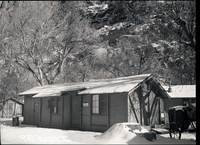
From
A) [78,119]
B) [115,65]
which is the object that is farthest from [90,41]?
[78,119]

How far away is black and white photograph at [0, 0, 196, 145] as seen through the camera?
15.6 meters

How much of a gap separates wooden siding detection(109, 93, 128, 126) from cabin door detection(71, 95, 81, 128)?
148 inches

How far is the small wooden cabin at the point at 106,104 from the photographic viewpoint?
58.1ft

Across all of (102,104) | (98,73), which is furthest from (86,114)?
(98,73)

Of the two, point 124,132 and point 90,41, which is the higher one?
point 90,41

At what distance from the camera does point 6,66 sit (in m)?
40.8

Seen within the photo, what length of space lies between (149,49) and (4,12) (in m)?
21.4

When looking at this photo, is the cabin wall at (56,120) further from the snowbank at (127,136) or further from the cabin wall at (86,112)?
the snowbank at (127,136)

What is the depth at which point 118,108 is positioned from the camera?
17.8 metres

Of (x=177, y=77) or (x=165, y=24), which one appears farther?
(x=177, y=77)

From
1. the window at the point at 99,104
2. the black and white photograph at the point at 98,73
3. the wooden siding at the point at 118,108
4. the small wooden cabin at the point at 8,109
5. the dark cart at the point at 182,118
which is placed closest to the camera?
the dark cart at the point at 182,118

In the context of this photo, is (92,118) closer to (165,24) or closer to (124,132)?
(124,132)

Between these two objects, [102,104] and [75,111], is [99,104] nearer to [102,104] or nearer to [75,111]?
[102,104]

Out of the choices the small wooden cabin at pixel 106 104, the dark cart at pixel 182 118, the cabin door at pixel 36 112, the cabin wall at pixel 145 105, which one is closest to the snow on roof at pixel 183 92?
the small wooden cabin at pixel 106 104
